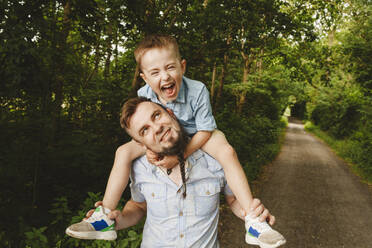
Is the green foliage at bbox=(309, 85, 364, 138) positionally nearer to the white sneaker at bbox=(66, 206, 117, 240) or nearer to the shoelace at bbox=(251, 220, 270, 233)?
the shoelace at bbox=(251, 220, 270, 233)

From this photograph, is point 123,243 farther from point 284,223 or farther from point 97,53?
point 97,53

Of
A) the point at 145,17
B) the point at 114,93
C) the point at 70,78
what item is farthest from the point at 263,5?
the point at 70,78

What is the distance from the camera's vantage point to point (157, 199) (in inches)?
58.7

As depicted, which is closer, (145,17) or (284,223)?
(145,17)

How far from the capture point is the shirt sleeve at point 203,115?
168 cm

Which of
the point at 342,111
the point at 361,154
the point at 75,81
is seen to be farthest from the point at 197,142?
the point at 342,111

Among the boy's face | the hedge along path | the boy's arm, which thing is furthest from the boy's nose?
the hedge along path

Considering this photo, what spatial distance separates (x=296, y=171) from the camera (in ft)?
29.8

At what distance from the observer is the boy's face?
5.48ft

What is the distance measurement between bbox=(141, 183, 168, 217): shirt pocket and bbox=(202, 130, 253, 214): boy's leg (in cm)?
37

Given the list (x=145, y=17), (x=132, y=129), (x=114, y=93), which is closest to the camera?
(x=132, y=129)

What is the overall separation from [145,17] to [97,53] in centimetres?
177

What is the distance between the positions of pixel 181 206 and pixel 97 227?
483mm

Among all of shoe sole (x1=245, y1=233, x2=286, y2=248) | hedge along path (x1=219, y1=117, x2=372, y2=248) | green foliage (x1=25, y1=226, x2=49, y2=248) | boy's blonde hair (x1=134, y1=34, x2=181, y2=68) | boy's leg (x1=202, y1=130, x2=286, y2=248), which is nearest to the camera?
shoe sole (x1=245, y1=233, x2=286, y2=248)
